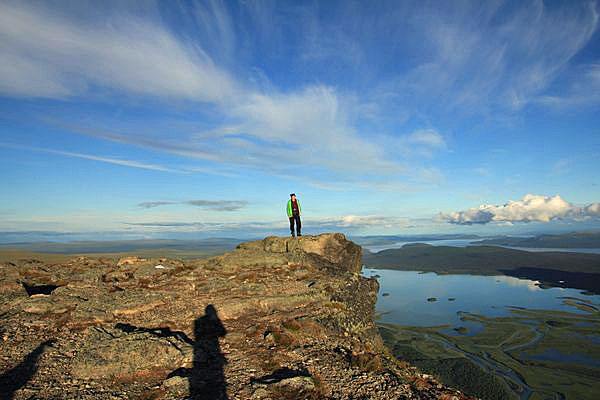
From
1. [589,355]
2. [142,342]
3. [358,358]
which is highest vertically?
[142,342]

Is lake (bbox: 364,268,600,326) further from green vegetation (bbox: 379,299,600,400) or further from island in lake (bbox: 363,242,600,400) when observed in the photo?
green vegetation (bbox: 379,299,600,400)

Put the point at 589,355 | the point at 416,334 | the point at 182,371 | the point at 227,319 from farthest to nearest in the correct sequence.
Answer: the point at 416,334
the point at 589,355
the point at 227,319
the point at 182,371

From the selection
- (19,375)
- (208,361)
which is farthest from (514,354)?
(19,375)

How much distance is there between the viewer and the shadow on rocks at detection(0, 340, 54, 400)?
10.00m

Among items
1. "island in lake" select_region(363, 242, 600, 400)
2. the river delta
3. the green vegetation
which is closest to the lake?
the river delta

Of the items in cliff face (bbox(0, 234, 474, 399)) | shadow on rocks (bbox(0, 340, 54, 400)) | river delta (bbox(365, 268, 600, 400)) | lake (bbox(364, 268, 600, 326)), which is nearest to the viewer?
shadow on rocks (bbox(0, 340, 54, 400))

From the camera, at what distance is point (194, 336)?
15570mm

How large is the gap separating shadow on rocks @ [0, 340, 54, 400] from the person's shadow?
17.6 ft

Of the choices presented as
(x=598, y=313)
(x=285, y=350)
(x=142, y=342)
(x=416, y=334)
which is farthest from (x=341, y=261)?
(x=598, y=313)

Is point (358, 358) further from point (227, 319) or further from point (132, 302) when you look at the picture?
point (132, 302)

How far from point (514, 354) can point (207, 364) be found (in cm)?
11560

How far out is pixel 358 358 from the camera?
45.1 feet

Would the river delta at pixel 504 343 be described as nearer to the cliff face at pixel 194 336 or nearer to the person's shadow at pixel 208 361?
the cliff face at pixel 194 336

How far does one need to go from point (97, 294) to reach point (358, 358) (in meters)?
16.4
